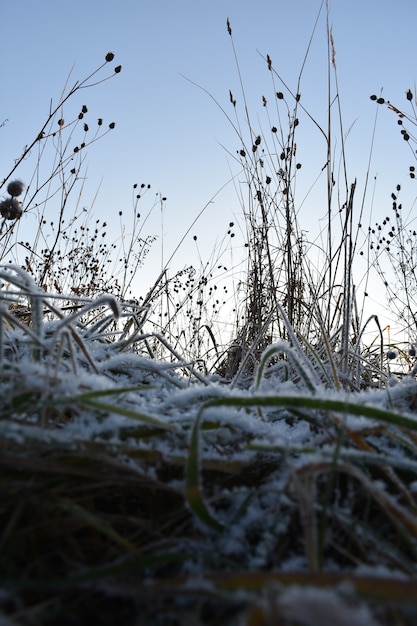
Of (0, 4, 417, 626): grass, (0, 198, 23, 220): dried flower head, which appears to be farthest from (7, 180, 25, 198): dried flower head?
(0, 4, 417, 626): grass

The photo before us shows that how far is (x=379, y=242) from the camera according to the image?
15.5 ft

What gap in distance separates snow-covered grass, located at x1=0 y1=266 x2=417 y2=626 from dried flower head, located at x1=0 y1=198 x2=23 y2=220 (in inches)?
32.8

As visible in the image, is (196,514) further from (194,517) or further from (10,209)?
(10,209)

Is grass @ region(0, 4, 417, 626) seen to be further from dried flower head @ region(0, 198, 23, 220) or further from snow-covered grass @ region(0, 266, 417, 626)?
dried flower head @ region(0, 198, 23, 220)

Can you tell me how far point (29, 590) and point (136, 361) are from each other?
515 mm

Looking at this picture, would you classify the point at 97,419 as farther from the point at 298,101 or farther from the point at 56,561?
the point at 298,101

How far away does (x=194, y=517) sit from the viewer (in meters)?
0.44

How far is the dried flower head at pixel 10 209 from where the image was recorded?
1301 millimetres

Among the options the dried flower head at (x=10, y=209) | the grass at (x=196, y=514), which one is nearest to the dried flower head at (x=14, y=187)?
the dried flower head at (x=10, y=209)

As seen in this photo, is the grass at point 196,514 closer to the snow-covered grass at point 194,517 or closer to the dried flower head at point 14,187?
the snow-covered grass at point 194,517

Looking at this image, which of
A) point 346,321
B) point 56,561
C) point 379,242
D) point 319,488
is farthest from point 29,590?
point 379,242

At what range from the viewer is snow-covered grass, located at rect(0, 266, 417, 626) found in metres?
0.31

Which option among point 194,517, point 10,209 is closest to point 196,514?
point 194,517

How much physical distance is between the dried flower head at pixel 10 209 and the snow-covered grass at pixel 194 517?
32.8 inches
